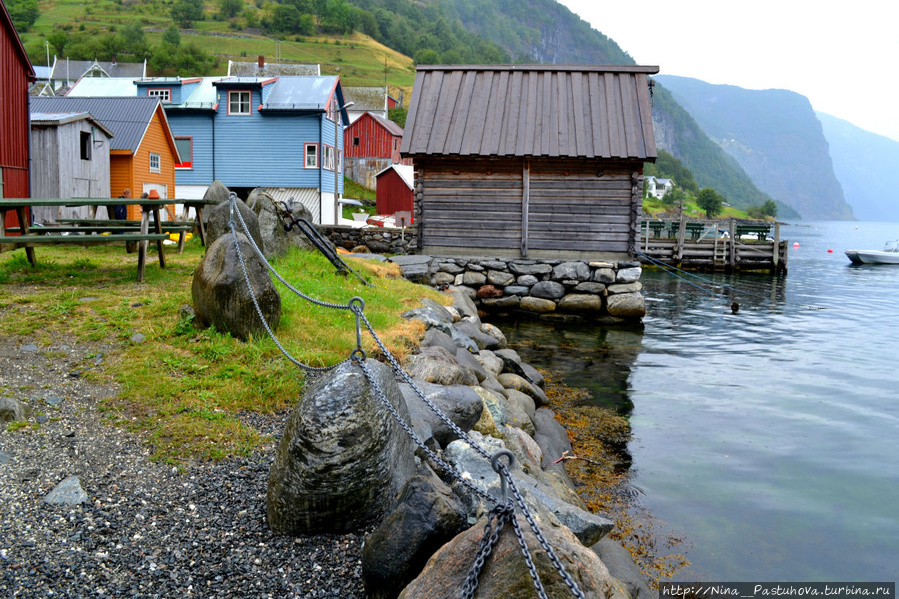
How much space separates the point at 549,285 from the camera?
18.0 meters

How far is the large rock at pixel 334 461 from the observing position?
154 inches

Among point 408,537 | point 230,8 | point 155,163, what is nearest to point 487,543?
point 408,537

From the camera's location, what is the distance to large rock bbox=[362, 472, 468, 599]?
11.1 feet

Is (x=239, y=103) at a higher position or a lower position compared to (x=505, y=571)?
higher

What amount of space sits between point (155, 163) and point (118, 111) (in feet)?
8.80

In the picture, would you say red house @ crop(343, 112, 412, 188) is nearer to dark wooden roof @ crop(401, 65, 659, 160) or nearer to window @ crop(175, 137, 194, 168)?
window @ crop(175, 137, 194, 168)

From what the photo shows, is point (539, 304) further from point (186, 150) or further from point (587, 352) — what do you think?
point (186, 150)

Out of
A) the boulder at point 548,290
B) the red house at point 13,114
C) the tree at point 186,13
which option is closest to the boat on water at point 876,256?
the boulder at point 548,290

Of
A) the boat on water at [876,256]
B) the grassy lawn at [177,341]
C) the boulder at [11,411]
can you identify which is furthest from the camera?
the boat on water at [876,256]

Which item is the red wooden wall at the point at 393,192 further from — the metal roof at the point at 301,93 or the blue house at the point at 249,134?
the metal roof at the point at 301,93

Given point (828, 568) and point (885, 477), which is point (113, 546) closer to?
point (828, 568)

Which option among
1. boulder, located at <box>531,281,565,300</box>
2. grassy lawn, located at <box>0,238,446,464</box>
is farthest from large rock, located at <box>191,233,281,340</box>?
boulder, located at <box>531,281,565,300</box>

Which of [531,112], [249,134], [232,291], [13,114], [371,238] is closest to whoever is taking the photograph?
[232,291]

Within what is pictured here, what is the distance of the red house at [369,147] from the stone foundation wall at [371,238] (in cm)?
2704
